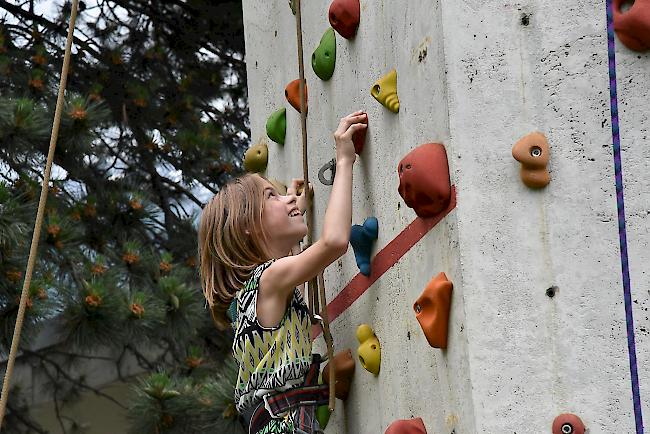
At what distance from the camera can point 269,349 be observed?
9.77 ft

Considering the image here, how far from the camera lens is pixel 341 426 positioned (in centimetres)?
322

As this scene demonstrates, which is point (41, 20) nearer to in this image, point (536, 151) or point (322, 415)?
point (322, 415)

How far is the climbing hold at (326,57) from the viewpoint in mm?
3227

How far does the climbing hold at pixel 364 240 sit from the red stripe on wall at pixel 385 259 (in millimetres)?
22

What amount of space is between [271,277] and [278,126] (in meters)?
0.78

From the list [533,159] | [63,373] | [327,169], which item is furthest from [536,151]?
[63,373]

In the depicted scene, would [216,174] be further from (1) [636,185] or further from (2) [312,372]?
(1) [636,185]

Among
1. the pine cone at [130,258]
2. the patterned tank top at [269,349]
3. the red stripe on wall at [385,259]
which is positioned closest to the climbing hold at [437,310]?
the red stripe on wall at [385,259]

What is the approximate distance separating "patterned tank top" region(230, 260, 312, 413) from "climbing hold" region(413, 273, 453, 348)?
0.49 metres

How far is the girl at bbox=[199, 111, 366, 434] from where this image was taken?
2.93m

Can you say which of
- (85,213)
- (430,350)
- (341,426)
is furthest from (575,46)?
(85,213)

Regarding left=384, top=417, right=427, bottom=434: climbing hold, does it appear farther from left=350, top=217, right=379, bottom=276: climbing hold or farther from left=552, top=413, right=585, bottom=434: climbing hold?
left=350, top=217, right=379, bottom=276: climbing hold

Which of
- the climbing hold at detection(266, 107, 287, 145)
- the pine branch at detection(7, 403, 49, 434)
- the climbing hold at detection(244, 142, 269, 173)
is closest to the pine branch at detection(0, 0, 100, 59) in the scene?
the pine branch at detection(7, 403, 49, 434)

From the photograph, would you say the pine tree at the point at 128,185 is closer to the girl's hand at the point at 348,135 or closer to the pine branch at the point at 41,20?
the pine branch at the point at 41,20
